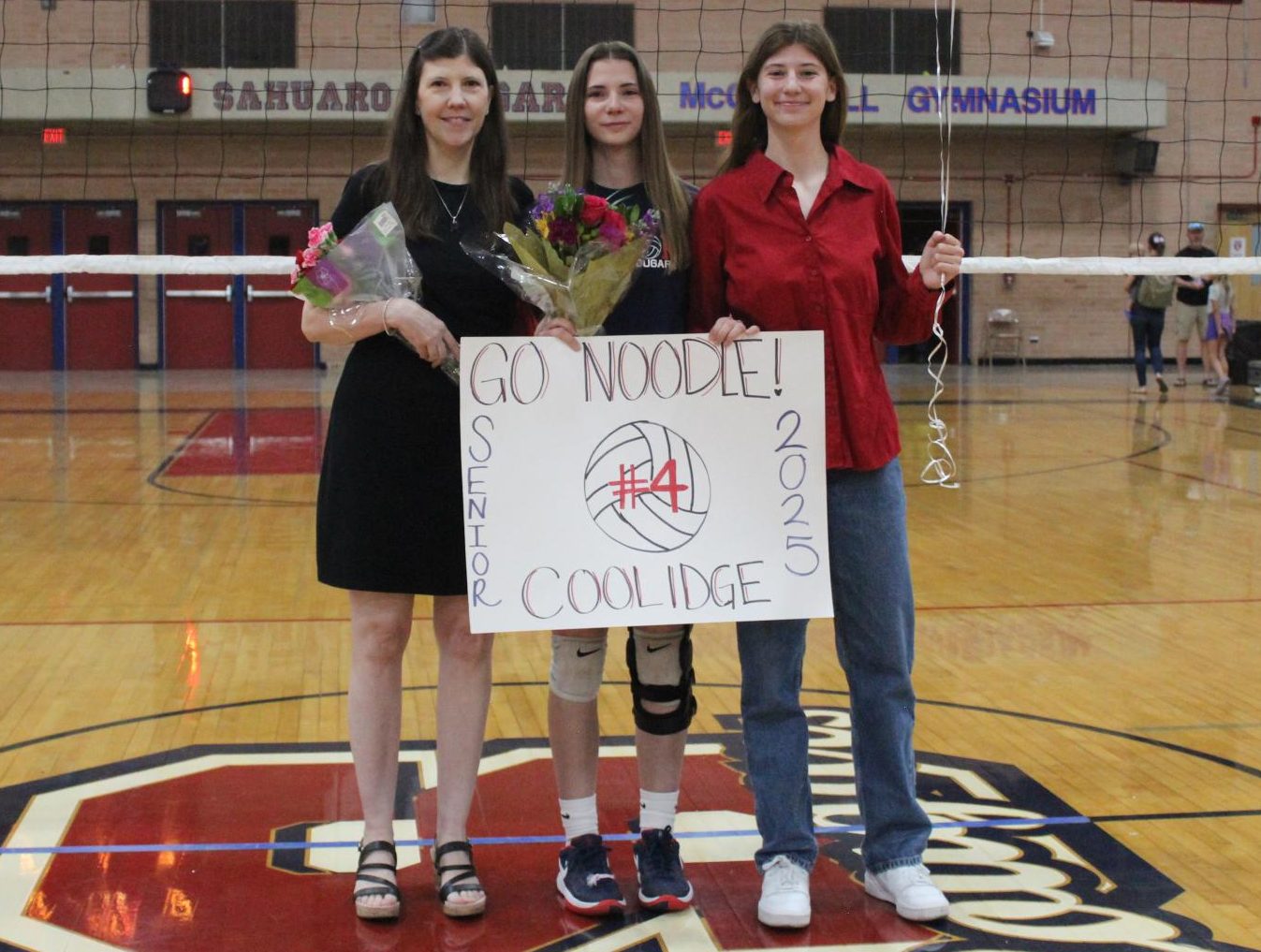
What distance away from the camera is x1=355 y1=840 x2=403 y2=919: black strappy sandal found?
2.42 metres

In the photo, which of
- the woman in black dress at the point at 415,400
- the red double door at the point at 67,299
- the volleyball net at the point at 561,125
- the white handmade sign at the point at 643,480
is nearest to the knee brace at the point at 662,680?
the white handmade sign at the point at 643,480

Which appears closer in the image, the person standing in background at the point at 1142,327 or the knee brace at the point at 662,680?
the knee brace at the point at 662,680

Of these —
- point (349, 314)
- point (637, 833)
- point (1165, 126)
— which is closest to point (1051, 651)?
point (637, 833)

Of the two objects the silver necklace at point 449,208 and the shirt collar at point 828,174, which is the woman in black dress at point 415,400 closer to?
the silver necklace at point 449,208

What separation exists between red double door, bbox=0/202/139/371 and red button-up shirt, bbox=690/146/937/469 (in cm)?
1618

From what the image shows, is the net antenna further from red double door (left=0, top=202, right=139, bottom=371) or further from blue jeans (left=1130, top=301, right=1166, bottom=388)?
red double door (left=0, top=202, right=139, bottom=371)

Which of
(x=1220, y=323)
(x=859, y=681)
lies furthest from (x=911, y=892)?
(x=1220, y=323)

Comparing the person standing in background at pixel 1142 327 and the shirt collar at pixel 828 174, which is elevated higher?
the shirt collar at pixel 828 174

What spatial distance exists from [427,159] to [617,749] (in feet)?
4.93

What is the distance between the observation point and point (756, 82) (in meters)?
2.44

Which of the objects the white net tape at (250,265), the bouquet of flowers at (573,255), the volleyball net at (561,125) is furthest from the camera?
the volleyball net at (561,125)

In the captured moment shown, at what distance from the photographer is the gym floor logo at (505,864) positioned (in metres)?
2.38

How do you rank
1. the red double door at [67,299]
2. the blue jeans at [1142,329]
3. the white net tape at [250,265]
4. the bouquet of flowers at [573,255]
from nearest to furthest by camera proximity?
the bouquet of flowers at [573,255], the white net tape at [250,265], the blue jeans at [1142,329], the red double door at [67,299]

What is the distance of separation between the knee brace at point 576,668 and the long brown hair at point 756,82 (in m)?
0.83
